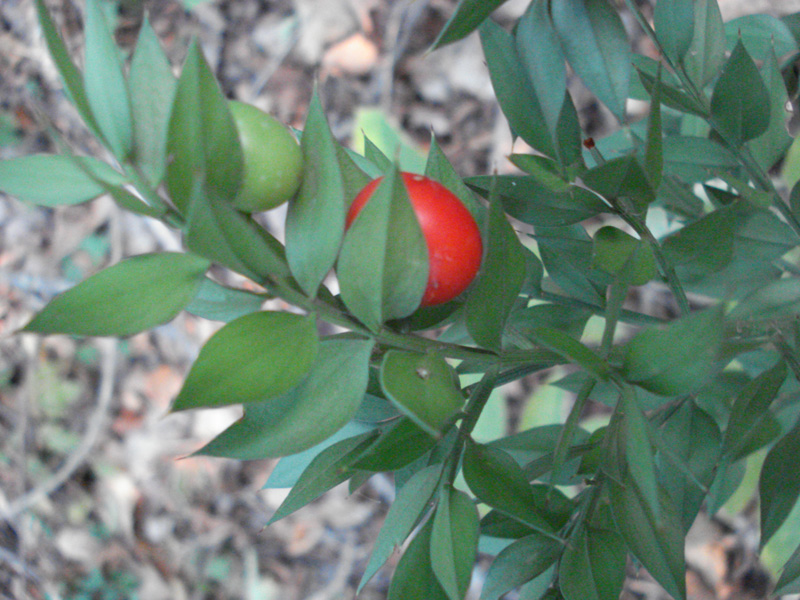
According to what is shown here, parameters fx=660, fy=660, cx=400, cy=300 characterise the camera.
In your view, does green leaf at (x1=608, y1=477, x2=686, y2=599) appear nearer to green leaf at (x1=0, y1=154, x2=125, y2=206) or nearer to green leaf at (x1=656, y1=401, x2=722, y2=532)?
green leaf at (x1=656, y1=401, x2=722, y2=532)

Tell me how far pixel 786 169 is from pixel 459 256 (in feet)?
2.92

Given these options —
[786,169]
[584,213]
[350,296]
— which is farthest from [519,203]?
[786,169]

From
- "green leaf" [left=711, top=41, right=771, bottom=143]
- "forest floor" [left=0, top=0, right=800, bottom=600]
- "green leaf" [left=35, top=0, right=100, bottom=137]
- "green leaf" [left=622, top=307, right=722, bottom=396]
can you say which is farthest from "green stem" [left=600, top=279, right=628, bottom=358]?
"forest floor" [left=0, top=0, right=800, bottom=600]

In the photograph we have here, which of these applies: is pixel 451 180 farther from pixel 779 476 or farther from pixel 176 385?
pixel 176 385

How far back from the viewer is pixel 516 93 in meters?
0.51

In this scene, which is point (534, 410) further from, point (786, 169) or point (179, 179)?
point (179, 179)

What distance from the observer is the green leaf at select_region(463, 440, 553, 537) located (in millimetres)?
439

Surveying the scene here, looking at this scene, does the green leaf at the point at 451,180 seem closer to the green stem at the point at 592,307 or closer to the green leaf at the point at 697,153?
the green stem at the point at 592,307

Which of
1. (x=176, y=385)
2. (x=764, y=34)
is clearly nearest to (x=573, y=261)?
(x=764, y=34)

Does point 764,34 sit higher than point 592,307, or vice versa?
point 764,34

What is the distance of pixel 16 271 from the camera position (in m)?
1.92

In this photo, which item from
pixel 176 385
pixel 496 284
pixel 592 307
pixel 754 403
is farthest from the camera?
pixel 176 385

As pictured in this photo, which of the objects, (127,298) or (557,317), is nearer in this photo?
(127,298)

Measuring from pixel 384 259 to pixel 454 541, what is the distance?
0.19 metres
